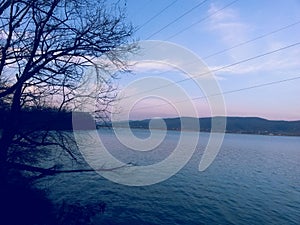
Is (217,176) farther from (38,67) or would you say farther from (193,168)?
(38,67)

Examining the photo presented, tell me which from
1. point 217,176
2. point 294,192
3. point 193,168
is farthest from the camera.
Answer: point 193,168

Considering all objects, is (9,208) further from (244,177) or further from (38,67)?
(244,177)

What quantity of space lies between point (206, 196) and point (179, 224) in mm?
6609

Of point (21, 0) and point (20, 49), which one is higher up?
point (21, 0)

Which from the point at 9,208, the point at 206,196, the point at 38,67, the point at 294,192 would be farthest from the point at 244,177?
the point at 38,67

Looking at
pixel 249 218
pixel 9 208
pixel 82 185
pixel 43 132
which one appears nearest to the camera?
pixel 43 132

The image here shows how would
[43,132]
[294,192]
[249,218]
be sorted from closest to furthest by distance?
1. [43,132]
2. [249,218]
3. [294,192]

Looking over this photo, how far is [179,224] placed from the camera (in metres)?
13.8

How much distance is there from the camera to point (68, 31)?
24.5ft

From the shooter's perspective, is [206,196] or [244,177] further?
[244,177]

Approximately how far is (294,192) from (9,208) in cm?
2445

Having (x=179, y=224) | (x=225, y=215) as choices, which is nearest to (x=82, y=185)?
(x=179, y=224)

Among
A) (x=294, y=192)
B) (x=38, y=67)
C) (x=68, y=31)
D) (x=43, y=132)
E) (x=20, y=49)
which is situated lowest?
(x=294, y=192)

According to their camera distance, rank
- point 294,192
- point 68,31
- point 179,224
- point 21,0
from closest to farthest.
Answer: point 21,0, point 68,31, point 179,224, point 294,192
